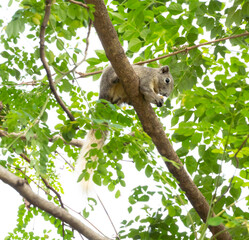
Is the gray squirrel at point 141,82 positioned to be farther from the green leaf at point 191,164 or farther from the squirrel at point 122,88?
the green leaf at point 191,164

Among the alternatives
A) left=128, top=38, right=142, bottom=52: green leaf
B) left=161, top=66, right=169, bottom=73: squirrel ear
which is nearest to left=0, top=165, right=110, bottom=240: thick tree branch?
left=128, top=38, right=142, bottom=52: green leaf

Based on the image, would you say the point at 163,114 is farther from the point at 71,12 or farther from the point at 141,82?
the point at 71,12

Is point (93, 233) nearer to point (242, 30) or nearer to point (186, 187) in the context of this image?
point (186, 187)

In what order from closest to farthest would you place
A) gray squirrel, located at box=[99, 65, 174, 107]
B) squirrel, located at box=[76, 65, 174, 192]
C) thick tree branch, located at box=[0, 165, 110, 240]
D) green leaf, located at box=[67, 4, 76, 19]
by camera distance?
thick tree branch, located at box=[0, 165, 110, 240] < green leaf, located at box=[67, 4, 76, 19] < squirrel, located at box=[76, 65, 174, 192] < gray squirrel, located at box=[99, 65, 174, 107]

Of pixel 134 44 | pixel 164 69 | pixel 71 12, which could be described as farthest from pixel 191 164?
pixel 71 12

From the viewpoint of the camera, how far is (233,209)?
113 inches

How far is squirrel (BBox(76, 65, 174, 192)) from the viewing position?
319cm

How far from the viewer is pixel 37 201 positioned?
185 centimetres

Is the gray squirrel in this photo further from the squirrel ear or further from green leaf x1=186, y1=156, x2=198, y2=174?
green leaf x1=186, y1=156, x2=198, y2=174

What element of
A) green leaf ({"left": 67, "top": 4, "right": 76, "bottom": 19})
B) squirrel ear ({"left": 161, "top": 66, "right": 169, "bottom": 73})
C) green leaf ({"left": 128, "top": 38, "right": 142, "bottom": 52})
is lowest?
green leaf ({"left": 67, "top": 4, "right": 76, "bottom": 19})

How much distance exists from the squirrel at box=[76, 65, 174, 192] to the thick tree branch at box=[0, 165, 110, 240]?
105cm

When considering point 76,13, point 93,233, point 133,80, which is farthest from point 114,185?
point 76,13

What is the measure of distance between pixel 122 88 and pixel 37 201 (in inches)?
83.7

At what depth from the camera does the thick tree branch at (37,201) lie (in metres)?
1.79
